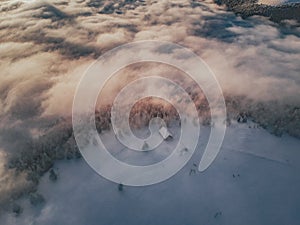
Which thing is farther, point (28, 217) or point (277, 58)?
point (277, 58)

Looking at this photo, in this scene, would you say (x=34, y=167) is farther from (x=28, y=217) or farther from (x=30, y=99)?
(x=30, y=99)

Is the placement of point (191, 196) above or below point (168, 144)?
above

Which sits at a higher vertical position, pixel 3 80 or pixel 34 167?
pixel 34 167

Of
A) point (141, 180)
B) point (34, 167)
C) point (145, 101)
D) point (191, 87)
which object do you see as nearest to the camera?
point (141, 180)

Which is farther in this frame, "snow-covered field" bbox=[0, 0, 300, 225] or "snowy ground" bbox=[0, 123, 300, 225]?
"snow-covered field" bbox=[0, 0, 300, 225]

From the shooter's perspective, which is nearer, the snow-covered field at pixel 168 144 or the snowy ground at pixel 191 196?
the snowy ground at pixel 191 196

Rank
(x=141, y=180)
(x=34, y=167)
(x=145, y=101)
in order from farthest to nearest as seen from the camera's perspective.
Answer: (x=145, y=101) < (x=34, y=167) < (x=141, y=180)

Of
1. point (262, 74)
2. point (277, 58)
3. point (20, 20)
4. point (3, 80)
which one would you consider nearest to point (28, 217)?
point (3, 80)

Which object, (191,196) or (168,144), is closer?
(191,196)
